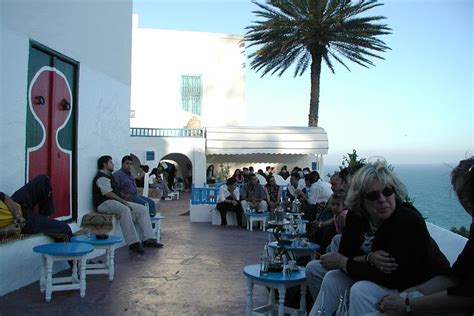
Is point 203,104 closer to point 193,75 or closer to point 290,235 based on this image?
point 193,75

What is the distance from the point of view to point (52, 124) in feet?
23.9

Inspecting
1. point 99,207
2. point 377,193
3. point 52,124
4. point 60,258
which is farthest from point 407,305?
point 99,207

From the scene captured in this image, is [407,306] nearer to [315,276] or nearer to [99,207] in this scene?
[315,276]

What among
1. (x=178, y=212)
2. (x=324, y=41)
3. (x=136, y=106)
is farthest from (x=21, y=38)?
(x=136, y=106)

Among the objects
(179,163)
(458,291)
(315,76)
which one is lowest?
(179,163)

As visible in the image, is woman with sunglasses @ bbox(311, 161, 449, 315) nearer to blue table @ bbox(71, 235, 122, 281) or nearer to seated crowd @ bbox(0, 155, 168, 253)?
blue table @ bbox(71, 235, 122, 281)

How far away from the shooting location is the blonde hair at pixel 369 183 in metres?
3.49

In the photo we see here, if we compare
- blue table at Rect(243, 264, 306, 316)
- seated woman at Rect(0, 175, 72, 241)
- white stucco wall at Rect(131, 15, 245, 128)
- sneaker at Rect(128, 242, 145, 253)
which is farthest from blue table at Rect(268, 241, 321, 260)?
white stucco wall at Rect(131, 15, 245, 128)

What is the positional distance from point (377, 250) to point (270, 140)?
20.6 meters

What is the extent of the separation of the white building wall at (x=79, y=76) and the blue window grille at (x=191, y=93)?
50.3ft

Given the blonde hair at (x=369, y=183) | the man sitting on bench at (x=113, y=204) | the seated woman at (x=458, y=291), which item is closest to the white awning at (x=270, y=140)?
the man sitting on bench at (x=113, y=204)

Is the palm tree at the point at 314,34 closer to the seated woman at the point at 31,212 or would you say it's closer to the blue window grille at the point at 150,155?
the blue window grille at the point at 150,155

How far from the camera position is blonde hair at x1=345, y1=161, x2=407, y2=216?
3.49 metres

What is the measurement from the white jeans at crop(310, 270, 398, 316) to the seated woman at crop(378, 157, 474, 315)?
0.22m
